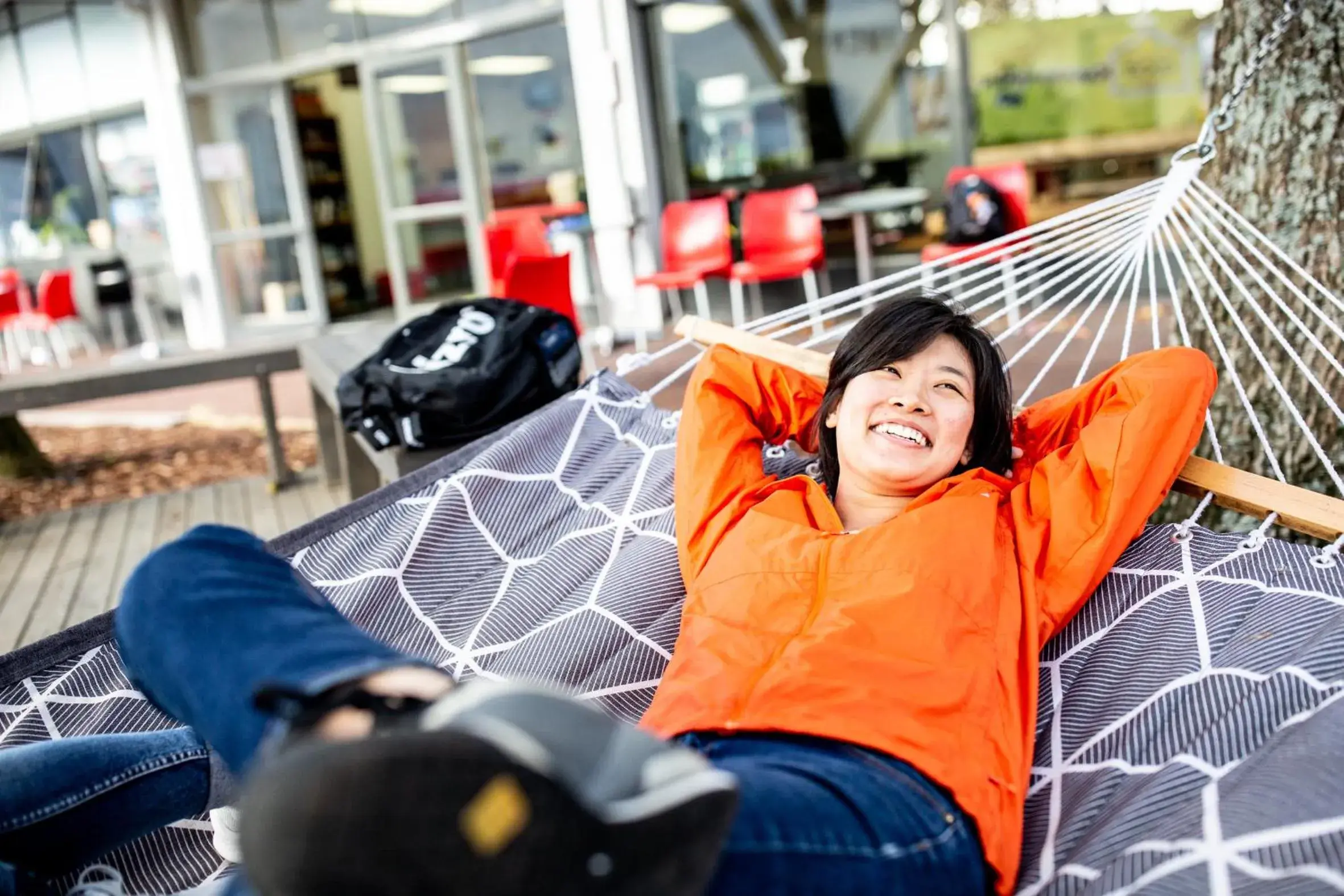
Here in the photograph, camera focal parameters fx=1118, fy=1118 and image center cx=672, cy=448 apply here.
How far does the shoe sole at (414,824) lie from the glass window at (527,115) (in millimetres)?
6271

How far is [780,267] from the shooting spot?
4758 millimetres

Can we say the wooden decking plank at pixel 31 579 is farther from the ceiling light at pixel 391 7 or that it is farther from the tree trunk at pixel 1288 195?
the ceiling light at pixel 391 7

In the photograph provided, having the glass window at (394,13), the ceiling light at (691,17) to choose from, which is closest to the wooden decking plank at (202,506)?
the ceiling light at (691,17)

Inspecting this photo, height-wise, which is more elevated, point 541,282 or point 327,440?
point 541,282

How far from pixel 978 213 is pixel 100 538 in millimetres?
3387

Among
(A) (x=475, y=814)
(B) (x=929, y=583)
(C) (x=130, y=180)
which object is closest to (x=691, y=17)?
(B) (x=929, y=583)

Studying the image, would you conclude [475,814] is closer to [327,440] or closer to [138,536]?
[138,536]

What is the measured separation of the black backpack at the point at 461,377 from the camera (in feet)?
7.56

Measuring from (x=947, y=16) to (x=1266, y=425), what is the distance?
3764 mm

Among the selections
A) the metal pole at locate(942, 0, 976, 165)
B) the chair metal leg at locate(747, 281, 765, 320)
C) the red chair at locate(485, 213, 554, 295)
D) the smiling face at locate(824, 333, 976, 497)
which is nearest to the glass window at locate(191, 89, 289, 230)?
the red chair at locate(485, 213, 554, 295)

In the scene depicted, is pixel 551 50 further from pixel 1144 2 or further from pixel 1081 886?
pixel 1081 886

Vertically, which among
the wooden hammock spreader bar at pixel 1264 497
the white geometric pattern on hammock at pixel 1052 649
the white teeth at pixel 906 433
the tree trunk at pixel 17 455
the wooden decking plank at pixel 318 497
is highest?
the white teeth at pixel 906 433

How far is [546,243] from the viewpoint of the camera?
5.09 m

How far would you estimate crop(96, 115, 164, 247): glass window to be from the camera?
9172mm
